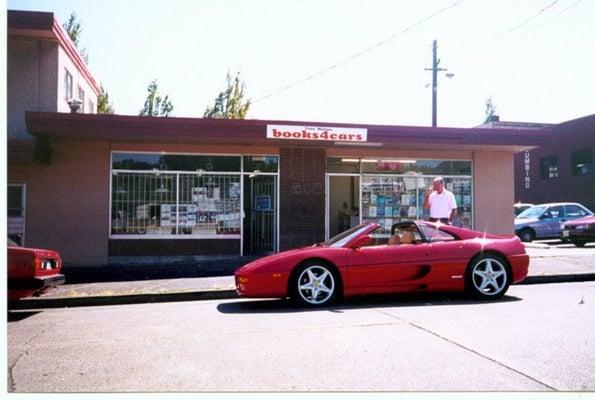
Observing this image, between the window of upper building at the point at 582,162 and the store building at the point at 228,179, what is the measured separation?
1755 centimetres

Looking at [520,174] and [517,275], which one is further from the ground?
[520,174]

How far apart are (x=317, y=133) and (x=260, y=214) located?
3.02 metres

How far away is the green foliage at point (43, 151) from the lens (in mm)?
12164

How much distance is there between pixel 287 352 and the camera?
4.89 meters

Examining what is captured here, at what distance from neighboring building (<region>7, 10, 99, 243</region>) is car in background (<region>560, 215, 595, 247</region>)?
50.2 ft

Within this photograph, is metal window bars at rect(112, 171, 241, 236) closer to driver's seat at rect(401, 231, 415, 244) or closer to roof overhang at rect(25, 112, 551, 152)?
roof overhang at rect(25, 112, 551, 152)

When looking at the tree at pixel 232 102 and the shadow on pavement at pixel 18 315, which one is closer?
the shadow on pavement at pixel 18 315

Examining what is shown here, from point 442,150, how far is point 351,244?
7.73 meters

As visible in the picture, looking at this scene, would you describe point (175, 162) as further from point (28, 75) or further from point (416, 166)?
point (416, 166)

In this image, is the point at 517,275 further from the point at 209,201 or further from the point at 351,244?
the point at 209,201

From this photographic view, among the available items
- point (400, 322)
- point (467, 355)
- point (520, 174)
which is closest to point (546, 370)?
point (467, 355)

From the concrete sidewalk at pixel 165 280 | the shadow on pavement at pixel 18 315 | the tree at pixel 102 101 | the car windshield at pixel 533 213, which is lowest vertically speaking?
the shadow on pavement at pixel 18 315

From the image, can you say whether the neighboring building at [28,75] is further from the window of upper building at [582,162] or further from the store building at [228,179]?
the window of upper building at [582,162]

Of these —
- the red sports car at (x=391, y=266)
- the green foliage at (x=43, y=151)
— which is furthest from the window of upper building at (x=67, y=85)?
the red sports car at (x=391, y=266)
